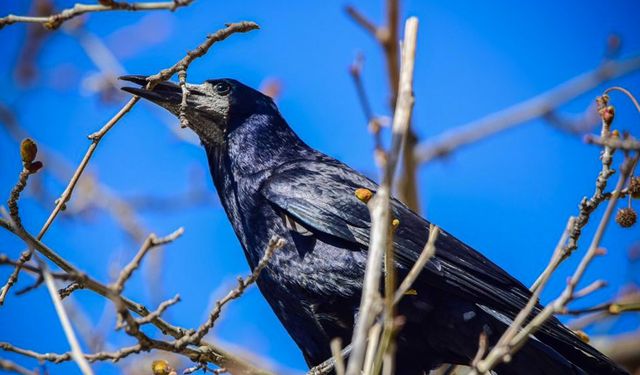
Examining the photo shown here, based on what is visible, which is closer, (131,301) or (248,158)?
(131,301)

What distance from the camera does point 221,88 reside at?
5387mm

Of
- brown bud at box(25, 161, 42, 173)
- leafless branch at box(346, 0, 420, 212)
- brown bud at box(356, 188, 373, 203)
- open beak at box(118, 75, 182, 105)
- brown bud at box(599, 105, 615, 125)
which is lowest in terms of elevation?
brown bud at box(356, 188, 373, 203)

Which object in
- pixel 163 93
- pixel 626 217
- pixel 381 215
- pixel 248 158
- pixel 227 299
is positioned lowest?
pixel 381 215

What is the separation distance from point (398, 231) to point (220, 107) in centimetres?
165

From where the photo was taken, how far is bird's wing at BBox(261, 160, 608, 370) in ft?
13.4

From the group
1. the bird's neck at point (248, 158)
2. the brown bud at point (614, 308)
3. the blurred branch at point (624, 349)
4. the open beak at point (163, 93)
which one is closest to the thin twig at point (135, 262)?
the brown bud at point (614, 308)

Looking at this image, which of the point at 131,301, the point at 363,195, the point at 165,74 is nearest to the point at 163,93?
the point at 165,74

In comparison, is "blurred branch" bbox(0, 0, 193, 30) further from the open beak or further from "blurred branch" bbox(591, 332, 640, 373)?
"blurred branch" bbox(591, 332, 640, 373)

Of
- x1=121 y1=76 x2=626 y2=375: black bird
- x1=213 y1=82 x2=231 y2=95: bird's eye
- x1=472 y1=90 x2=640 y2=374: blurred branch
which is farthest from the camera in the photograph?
x1=213 y1=82 x2=231 y2=95: bird's eye

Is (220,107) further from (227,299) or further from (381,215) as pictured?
(381,215)

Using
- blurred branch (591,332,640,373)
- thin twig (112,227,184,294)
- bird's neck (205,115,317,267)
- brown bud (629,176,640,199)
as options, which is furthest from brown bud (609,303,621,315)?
blurred branch (591,332,640,373)

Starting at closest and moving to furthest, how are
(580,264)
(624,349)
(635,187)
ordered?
(580,264), (635,187), (624,349)

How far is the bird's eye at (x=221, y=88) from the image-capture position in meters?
5.37

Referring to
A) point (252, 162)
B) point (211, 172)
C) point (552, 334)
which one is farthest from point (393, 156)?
point (211, 172)
